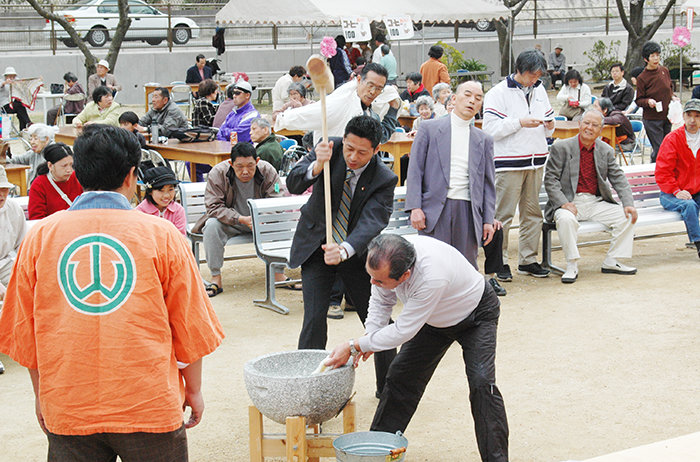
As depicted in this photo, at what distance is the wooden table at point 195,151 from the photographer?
9453mm

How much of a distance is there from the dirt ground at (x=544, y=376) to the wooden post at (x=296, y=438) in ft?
2.48

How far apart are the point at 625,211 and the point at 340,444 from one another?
4988 millimetres

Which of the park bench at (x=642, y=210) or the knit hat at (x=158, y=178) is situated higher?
the knit hat at (x=158, y=178)

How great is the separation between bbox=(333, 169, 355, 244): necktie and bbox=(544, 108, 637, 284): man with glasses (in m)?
3.40

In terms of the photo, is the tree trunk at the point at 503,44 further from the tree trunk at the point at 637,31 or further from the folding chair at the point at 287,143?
the folding chair at the point at 287,143

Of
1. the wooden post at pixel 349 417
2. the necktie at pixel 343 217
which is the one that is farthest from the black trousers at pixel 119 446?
the necktie at pixel 343 217

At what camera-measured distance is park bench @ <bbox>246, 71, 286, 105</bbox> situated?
24.7 m

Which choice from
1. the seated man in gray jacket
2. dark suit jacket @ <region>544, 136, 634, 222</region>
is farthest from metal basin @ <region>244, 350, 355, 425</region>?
the seated man in gray jacket

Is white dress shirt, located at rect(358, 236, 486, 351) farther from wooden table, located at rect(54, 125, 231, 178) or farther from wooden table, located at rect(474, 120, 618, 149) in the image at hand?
wooden table, located at rect(474, 120, 618, 149)

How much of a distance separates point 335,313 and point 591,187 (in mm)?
2756

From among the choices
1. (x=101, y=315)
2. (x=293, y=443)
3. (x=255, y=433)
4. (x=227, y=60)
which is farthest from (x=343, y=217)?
(x=227, y=60)

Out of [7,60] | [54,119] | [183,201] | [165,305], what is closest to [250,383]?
[165,305]

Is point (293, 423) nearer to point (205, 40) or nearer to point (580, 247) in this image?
point (580, 247)

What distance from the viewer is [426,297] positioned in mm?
3760
